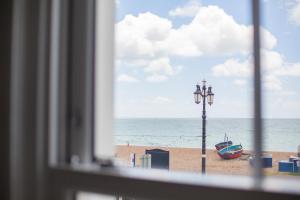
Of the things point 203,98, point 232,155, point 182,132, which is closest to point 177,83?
point 203,98

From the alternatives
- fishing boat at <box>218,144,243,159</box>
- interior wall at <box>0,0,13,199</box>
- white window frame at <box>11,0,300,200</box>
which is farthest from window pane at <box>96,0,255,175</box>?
interior wall at <box>0,0,13,199</box>

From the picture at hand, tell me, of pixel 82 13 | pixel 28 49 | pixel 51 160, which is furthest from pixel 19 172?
pixel 82 13

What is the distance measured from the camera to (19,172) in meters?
0.94

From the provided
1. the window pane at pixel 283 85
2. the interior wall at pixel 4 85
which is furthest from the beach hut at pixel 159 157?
the interior wall at pixel 4 85

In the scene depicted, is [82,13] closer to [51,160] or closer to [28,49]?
[28,49]

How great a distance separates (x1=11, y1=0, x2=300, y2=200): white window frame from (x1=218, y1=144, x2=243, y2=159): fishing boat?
1.86 feet

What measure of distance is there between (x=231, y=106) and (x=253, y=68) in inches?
14.5

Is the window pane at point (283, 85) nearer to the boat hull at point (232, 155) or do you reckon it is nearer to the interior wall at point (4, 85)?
the boat hull at point (232, 155)

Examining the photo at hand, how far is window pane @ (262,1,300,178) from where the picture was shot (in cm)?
92

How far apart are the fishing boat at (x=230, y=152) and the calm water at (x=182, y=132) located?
8cm

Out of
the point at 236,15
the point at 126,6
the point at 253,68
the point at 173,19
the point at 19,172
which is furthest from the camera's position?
the point at 173,19

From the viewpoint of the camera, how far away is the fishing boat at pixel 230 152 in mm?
1342

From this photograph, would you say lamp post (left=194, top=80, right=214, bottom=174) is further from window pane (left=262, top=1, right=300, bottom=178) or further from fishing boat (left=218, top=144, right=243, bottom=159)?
window pane (left=262, top=1, right=300, bottom=178)

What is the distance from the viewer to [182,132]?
120cm
